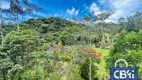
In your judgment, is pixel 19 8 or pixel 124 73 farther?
pixel 19 8

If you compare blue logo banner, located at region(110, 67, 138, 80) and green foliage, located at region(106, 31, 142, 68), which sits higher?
green foliage, located at region(106, 31, 142, 68)

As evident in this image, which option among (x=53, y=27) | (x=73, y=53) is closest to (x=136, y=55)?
(x=73, y=53)

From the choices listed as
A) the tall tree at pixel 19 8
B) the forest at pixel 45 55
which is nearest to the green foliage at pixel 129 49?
the forest at pixel 45 55

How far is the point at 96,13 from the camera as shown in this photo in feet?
93.8

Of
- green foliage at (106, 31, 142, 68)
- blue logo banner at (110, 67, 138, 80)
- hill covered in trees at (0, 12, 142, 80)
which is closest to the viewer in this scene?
blue logo banner at (110, 67, 138, 80)

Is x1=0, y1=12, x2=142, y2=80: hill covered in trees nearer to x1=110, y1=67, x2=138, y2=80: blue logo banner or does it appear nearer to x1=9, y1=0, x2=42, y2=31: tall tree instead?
x1=9, y1=0, x2=42, y2=31: tall tree

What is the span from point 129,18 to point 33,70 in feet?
147

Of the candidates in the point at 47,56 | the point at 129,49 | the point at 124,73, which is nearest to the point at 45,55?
the point at 47,56

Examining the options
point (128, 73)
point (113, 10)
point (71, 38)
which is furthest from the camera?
point (113, 10)

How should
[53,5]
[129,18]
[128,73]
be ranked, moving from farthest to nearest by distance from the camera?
→ [129,18] < [53,5] < [128,73]

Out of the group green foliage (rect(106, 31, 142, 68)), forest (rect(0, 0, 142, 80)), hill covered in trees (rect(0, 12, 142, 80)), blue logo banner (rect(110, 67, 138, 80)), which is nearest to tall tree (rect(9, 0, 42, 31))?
forest (rect(0, 0, 142, 80))

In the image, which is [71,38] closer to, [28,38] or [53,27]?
[53,27]

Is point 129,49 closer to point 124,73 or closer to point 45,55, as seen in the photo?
point 45,55

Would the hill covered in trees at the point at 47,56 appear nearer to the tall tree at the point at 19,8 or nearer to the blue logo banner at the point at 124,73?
the tall tree at the point at 19,8
